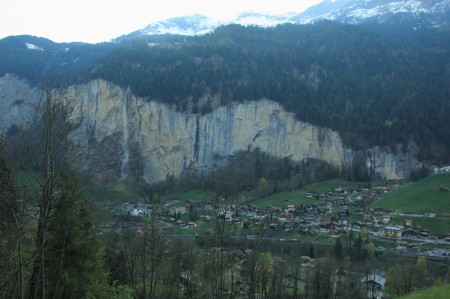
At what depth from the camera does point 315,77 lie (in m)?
160

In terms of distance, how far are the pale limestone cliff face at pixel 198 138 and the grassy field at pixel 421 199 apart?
103ft

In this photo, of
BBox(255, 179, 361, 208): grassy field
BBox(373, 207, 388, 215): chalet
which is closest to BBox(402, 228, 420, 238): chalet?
BBox(373, 207, 388, 215): chalet

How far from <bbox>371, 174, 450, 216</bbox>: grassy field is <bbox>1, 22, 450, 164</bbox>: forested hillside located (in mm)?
28527

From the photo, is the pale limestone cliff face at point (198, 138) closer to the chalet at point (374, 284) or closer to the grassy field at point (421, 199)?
the grassy field at point (421, 199)

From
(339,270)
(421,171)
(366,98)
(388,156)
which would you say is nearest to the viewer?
(339,270)

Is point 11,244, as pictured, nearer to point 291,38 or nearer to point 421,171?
point 421,171

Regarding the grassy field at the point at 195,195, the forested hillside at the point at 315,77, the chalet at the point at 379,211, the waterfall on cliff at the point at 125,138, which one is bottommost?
the grassy field at the point at 195,195

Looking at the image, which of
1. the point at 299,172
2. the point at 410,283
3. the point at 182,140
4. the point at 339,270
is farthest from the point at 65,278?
the point at 182,140

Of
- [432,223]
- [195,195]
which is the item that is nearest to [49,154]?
[432,223]

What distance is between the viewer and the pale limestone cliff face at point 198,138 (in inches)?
5281

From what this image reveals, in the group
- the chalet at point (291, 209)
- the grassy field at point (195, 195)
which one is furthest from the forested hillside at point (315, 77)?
the chalet at point (291, 209)

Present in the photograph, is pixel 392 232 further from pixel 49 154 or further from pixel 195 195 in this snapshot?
pixel 49 154

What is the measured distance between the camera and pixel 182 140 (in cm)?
13562

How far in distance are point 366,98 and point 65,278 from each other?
145m
